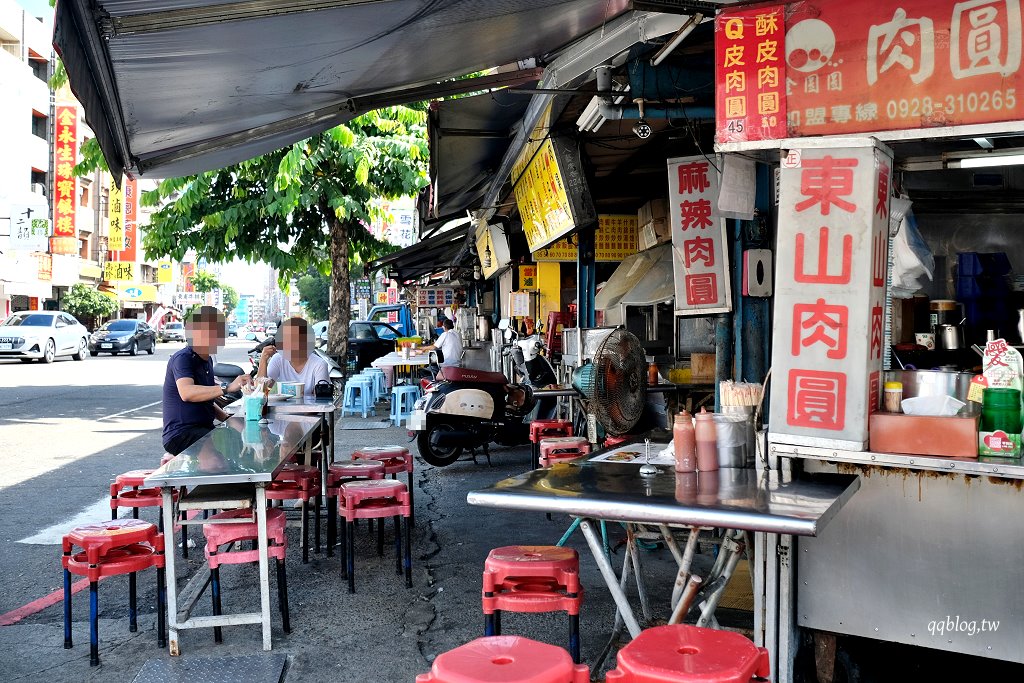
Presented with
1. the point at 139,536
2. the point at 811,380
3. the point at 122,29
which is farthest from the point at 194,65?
the point at 811,380

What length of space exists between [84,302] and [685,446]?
1630 inches

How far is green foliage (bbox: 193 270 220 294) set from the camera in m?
84.3

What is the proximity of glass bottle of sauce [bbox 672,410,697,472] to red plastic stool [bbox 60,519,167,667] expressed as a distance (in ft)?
9.24

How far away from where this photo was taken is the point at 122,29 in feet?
12.8

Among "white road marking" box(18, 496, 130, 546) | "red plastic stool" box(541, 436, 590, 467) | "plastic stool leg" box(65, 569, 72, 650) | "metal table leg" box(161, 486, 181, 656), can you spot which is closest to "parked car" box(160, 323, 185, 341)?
"white road marking" box(18, 496, 130, 546)

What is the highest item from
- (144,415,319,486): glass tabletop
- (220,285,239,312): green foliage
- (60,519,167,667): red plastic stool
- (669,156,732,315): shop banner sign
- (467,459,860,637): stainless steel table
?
(220,285,239,312): green foliage

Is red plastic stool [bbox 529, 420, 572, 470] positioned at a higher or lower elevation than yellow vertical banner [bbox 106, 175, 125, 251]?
lower

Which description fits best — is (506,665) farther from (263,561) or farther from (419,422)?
(419,422)

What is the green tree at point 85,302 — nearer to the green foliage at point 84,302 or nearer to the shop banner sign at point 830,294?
the green foliage at point 84,302

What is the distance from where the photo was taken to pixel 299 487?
5973 mm

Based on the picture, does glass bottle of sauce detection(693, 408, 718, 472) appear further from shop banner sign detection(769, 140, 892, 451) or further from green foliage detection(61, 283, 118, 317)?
green foliage detection(61, 283, 118, 317)

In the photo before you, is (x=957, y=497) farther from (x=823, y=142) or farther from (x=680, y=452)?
(x=823, y=142)

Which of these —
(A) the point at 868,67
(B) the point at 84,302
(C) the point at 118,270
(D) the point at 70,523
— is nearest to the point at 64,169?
(B) the point at 84,302

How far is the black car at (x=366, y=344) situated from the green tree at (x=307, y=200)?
184 inches
